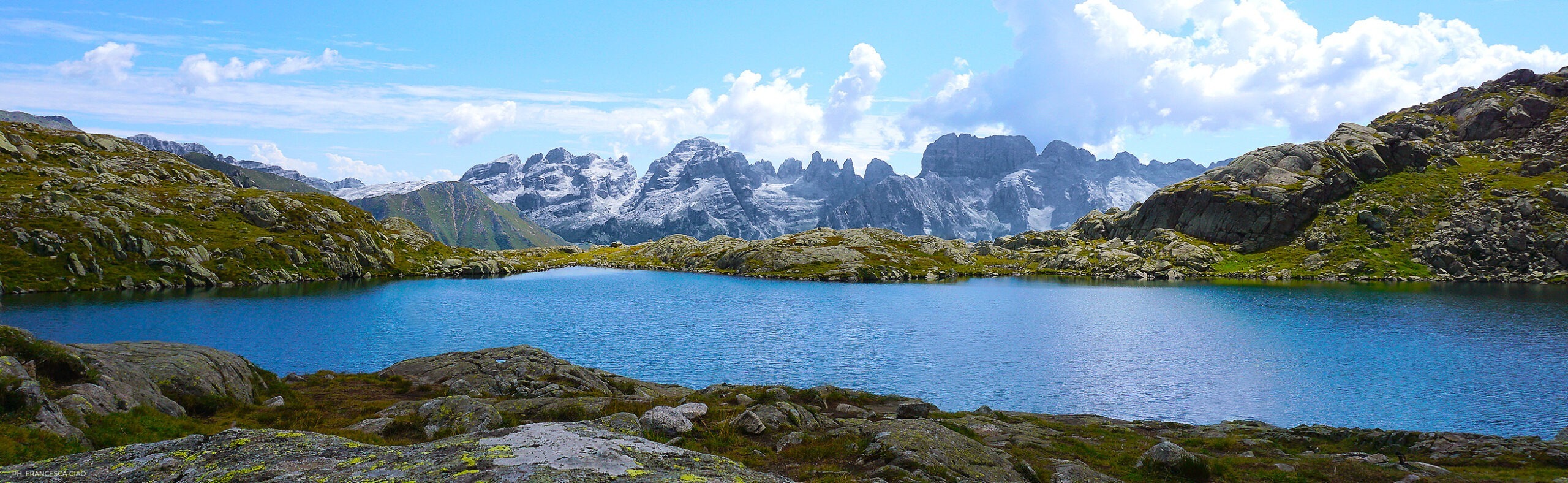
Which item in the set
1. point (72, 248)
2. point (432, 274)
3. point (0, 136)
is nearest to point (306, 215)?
point (432, 274)

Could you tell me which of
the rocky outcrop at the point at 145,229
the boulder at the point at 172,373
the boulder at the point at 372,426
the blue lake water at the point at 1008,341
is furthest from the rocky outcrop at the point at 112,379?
the rocky outcrop at the point at 145,229

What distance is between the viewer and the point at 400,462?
11.4m

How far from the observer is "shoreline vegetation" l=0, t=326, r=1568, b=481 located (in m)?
11.5

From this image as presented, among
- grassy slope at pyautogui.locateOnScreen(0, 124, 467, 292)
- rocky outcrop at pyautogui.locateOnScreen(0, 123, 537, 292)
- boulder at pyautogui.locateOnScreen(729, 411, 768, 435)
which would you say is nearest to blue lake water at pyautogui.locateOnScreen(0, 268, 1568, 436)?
rocky outcrop at pyautogui.locateOnScreen(0, 123, 537, 292)

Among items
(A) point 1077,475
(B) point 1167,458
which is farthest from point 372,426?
(B) point 1167,458

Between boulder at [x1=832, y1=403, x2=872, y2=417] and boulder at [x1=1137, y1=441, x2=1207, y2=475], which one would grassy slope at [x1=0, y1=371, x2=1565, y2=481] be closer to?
boulder at [x1=1137, y1=441, x2=1207, y2=475]

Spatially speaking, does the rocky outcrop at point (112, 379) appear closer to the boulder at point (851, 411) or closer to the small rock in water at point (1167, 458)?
the boulder at point (851, 411)

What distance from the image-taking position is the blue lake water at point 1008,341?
2173 inches

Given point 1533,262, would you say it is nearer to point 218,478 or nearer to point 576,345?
point 576,345

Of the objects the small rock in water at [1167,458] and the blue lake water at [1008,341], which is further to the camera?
the blue lake water at [1008,341]

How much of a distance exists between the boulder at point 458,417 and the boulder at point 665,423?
17.6 feet

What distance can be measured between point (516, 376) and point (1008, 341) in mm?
63837

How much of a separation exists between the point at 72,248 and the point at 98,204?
22.3m

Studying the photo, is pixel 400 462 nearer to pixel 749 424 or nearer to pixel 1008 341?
pixel 749 424
